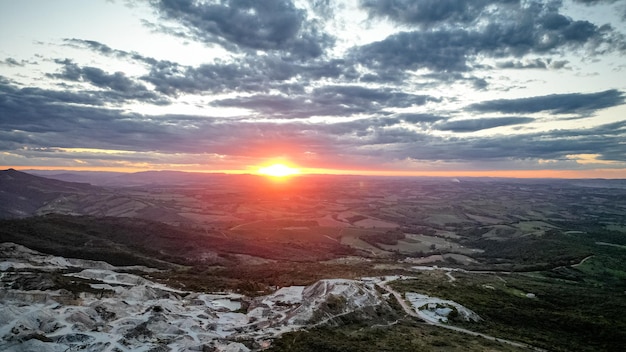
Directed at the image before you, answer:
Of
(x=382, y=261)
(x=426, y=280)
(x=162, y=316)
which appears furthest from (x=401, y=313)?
(x=382, y=261)

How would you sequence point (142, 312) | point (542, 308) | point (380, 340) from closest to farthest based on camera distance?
point (380, 340) → point (142, 312) → point (542, 308)

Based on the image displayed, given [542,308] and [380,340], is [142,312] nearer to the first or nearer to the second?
[380,340]

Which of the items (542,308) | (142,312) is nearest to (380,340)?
(142,312)

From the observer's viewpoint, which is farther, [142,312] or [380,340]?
[142,312]

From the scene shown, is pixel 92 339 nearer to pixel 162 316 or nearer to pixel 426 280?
pixel 162 316

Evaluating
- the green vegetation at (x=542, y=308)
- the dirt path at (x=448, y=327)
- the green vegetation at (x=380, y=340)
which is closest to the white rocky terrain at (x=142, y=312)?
the green vegetation at (x=380, y=340)

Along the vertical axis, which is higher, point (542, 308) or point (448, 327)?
point (448, 327)

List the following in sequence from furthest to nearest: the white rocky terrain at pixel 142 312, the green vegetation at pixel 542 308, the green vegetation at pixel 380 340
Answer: the green vegetation at pixel 542 308
the green vegetation at pixel 380 340
the white rocky terrain at pixel 142 312

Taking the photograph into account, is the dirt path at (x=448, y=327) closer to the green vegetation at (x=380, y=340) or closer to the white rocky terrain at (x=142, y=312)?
the green vegetation at (x=380, y=340)

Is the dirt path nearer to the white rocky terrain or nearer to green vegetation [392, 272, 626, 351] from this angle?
green vegetation [392, 272, 626, 351]
